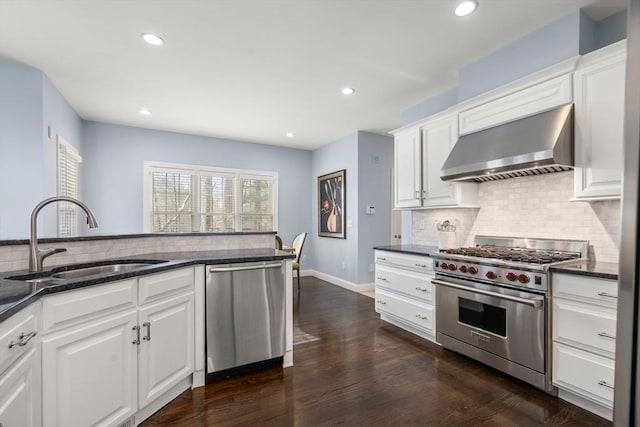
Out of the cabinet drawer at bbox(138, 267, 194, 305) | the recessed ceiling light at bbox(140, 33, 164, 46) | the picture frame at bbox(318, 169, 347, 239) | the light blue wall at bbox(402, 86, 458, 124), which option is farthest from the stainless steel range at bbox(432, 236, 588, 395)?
the recessed ceiling light at bbox(140, 33, 164, 46)

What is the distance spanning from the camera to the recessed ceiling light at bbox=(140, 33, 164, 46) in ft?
8.25

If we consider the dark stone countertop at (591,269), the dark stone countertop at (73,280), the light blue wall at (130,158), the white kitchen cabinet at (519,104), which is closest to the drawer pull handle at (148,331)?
the dark stone countertop at (73,280)

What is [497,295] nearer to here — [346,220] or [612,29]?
[612,29]

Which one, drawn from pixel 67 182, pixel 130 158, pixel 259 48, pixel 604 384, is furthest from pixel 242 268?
pixel 130 158

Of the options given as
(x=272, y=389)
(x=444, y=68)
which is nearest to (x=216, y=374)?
(x=272, y=389)

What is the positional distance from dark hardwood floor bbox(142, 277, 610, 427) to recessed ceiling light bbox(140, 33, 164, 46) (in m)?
2.83

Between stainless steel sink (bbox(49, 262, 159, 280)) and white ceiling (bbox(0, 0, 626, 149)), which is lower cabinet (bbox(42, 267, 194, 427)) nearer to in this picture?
stainless steel sink (bbox(49, 262, 159, 280))

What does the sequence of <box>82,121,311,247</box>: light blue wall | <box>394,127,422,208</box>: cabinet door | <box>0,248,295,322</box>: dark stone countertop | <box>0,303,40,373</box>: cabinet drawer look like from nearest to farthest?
<box>0,303,40,373</box>: cabinet drawer < <box>0,248,295,322</box>: dark stone countertop < <box>394,127,422,208</box>: cabinet door < <box>82,121,311,247</box>: light blue wall

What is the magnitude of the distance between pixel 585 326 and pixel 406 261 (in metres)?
1.55

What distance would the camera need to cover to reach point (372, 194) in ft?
17.5

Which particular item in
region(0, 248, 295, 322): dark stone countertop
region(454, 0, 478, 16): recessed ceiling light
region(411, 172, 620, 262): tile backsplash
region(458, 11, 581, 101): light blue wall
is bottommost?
region(0, 248, 295, 322): dark stone countertop

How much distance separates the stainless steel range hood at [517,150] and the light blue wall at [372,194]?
2.28 m

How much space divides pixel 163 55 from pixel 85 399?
→ 2759 millimetres

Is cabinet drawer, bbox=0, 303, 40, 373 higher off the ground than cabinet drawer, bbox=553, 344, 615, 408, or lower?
higher
